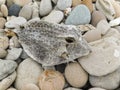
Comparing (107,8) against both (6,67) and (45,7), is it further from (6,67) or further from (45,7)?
(6,67)

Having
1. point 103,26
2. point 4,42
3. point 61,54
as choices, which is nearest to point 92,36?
point 103,26

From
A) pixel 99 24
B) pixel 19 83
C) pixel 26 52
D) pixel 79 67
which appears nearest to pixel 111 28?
pixel 99 24

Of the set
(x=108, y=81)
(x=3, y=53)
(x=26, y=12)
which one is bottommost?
(x=108, y=81)

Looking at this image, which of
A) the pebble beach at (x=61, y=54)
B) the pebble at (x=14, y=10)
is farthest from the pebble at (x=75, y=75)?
the pebble at (x=14, y=10)

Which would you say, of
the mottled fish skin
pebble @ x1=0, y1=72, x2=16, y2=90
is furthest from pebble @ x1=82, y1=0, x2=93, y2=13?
pebble @ x1=0, y1=72, x2=16, y2=90

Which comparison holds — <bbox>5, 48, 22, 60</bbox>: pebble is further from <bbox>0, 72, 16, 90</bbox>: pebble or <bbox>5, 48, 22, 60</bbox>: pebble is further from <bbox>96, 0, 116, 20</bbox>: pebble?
<bbox>96, 0, 116, 20</bbox>: pebble

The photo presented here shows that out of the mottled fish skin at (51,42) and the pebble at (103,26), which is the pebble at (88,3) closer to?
the pebble at (103,26)
